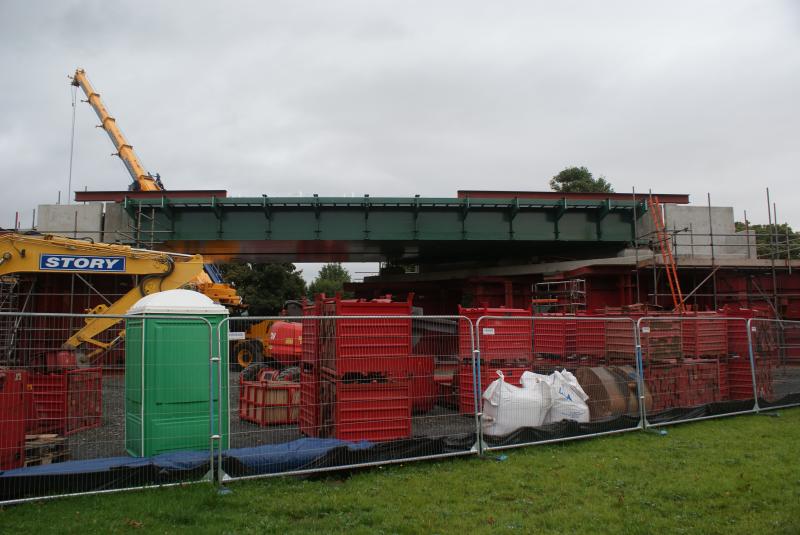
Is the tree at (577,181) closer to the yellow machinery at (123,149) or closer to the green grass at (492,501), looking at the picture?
the yellow machinery at (123,149)

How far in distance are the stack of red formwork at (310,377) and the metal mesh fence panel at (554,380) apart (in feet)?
8.42

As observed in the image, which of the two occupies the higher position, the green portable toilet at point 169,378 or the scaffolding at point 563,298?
the scaffolding at point 563,298

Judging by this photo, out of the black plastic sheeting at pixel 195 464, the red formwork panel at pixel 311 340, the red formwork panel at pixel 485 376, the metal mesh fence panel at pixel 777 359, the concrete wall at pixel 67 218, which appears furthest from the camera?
the concrete wall at pixel 67 218

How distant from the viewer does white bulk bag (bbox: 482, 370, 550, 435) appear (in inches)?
349

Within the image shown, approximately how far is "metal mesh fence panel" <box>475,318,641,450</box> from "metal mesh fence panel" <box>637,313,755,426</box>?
473 millimetres

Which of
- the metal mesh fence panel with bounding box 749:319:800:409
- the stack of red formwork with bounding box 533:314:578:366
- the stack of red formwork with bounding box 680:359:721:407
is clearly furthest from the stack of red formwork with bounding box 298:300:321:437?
the metal mesh fence panel with bounding box 749:319:800:409

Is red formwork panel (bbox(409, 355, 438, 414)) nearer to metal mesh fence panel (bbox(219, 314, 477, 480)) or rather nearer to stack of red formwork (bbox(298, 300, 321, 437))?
metal mesh fence panel (bbox(219, 314, 477, 480))

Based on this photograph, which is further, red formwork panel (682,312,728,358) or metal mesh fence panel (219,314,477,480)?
red formwork panel (682,312,728,358)

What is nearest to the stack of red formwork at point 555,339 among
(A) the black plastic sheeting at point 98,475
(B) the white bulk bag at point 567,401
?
(B) the white bulk bag at point 567,401

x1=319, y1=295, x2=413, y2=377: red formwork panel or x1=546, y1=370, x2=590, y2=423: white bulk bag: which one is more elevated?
x1=319, y1=295, x2=413, y2=377: red formwork panel

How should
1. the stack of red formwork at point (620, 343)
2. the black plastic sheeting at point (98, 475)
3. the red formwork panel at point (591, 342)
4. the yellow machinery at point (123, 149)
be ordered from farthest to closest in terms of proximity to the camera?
the yellow machinery at point (123, 149), the red formwork panel at point (591, 342), the stack of red formwork at point (620, 343), the black plastic sheeting at point (98, 475)

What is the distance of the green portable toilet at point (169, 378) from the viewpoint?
24.6 feet

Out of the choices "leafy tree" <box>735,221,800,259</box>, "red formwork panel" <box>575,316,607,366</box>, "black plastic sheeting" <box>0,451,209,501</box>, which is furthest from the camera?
"leafy tree" <box>735,221,800,259</box>

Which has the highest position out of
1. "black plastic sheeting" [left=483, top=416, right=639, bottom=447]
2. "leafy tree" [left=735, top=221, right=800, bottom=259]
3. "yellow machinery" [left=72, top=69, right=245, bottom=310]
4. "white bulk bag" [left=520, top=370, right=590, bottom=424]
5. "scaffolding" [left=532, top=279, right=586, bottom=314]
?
"yellow machinery" [left=72, top=69, right=245, bottom=310]
